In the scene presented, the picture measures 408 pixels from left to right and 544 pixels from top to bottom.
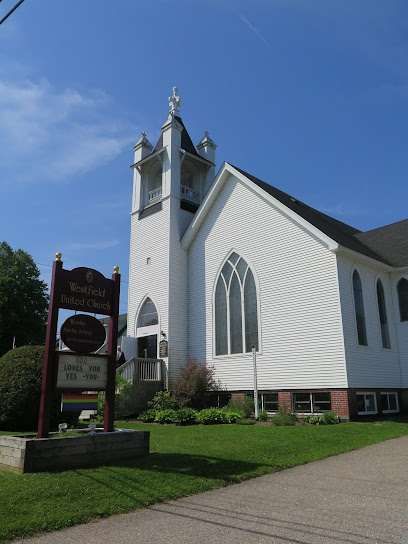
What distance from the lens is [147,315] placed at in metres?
21.8

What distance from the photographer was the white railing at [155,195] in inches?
914

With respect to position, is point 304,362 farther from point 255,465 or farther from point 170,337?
point 255,465

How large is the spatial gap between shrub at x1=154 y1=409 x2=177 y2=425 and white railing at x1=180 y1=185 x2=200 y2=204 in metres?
11.5

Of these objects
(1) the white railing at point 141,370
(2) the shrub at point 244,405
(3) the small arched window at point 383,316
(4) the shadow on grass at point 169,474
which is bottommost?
(4) the shadow on grass at point 169,474

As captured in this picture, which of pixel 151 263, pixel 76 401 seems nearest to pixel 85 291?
pixel 76 401

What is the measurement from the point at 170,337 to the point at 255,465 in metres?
12.5

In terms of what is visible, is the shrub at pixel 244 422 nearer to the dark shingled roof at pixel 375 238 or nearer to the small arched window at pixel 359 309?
the small arched window at pixel 359 309

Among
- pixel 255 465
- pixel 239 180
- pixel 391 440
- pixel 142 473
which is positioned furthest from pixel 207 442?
pixel 239 180

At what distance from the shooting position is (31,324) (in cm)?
3541

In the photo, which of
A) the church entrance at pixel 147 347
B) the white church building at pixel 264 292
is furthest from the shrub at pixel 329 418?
the church entrance at pixel 147 347

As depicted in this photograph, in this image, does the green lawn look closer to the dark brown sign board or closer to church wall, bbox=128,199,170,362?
the dark brown sign board

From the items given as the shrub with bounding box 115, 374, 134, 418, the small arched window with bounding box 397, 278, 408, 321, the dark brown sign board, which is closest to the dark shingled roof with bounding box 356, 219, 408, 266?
the small arched window with bounding box 397, 278, 408, 321

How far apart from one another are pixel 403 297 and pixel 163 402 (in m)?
10.7

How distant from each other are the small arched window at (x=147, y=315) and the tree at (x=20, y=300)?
54.6ft
